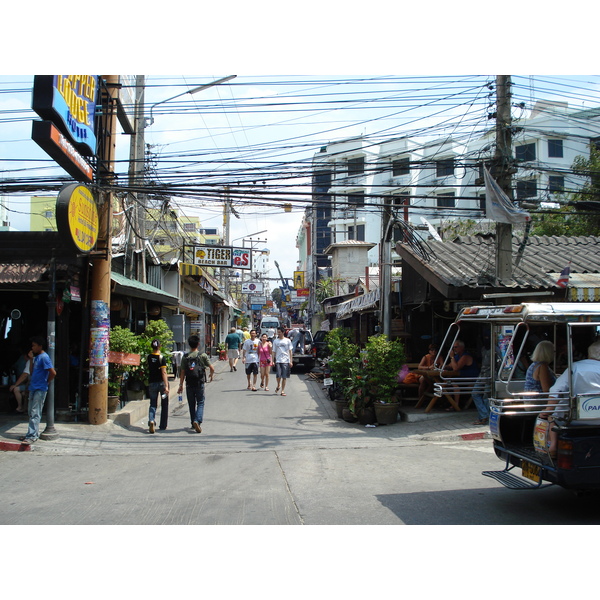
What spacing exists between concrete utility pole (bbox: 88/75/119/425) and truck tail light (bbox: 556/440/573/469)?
28.6ft

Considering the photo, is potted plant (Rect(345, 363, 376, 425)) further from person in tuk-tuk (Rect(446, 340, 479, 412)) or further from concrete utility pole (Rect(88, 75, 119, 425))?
concrete utility pole (Rect(88, 75, 119, 425))

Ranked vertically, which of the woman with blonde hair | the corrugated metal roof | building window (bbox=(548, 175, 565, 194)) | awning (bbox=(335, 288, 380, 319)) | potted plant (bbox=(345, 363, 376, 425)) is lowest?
potted plant (bbox=(345, 363, 376, 425))

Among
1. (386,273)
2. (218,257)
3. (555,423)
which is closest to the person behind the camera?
(555,423)

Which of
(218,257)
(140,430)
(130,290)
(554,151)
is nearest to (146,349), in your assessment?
(130,290)

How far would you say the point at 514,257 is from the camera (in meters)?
14.5

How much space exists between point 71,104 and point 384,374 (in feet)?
25.8

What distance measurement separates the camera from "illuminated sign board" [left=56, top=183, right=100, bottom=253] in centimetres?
918

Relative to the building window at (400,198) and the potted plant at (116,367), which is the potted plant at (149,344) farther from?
the building window at (400,198)

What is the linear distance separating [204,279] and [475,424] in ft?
60.5

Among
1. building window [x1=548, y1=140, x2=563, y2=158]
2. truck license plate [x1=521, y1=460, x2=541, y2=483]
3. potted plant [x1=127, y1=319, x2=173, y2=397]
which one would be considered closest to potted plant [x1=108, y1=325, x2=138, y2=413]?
potted plant [x1=127, y1=319, x2=173, y2=397]

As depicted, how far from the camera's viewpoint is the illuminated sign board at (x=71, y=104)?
329 inches

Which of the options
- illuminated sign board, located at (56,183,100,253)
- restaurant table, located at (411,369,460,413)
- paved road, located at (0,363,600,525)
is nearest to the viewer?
paved road, located at (0,363,600,525)

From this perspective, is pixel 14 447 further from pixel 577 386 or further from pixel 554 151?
pixel 554 151

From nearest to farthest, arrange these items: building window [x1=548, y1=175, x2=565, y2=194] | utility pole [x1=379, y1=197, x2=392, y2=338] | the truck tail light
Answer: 1. the truck tail light
2. utility pole [x1=379, y1=197, x2=392, y2=338]
3. building window [x1=548, y1=175, x2=565, y2=194]
